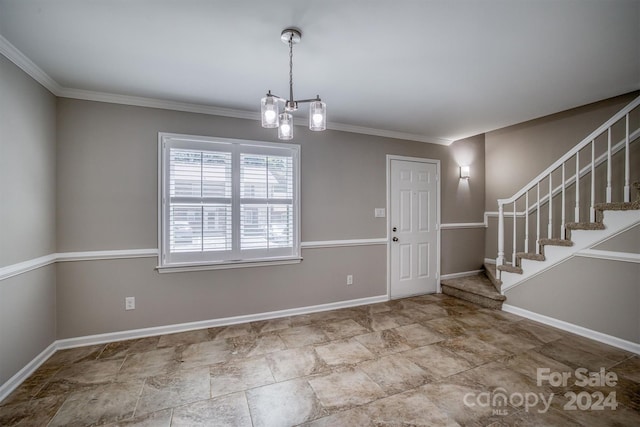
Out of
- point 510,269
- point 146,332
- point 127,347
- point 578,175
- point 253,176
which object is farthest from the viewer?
point 510,269

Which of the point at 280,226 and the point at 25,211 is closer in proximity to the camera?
the point at 25,211

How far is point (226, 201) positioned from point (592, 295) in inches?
156

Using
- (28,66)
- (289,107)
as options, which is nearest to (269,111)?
(289,107)

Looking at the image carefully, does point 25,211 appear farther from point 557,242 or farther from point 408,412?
point 557,242

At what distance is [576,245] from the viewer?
3.01 metres

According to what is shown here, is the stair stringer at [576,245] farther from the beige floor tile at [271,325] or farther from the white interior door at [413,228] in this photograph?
the beige floor tile at [271,325]

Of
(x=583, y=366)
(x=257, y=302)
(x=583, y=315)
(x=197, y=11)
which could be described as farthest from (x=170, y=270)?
(x=583, y=315)

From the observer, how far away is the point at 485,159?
4863 mm

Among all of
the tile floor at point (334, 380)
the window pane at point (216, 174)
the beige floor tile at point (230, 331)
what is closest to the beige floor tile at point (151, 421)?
the tile floor at point (334, 380)

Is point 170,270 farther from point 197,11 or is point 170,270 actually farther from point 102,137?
point 197,11

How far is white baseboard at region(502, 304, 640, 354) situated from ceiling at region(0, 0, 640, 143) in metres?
2.41

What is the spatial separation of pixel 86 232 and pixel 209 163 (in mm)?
1342

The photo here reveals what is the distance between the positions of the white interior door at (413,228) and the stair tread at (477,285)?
0.30 metres

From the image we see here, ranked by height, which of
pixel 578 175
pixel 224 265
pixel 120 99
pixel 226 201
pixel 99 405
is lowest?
pixel 99 405
